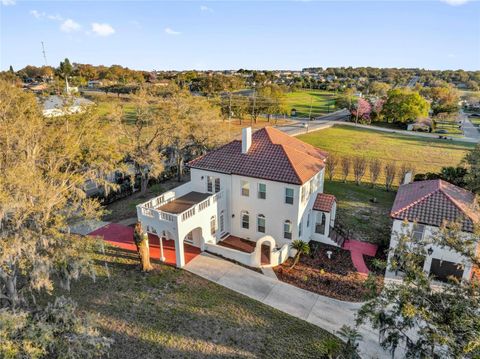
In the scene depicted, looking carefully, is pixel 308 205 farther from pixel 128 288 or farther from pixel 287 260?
pixel 128 288

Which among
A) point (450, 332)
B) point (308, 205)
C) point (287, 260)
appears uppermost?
point (450, 332)

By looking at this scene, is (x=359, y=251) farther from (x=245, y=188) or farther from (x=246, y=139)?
(x=246, y=139)

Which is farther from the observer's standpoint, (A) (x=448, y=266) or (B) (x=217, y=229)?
(B) (x=217, y=229)

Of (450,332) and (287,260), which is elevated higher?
(450,332)

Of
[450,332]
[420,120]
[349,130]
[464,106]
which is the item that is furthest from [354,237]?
[464,106]

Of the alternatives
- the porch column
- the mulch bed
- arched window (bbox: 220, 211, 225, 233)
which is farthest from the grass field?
the porch column

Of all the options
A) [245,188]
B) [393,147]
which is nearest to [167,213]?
[245,188]
